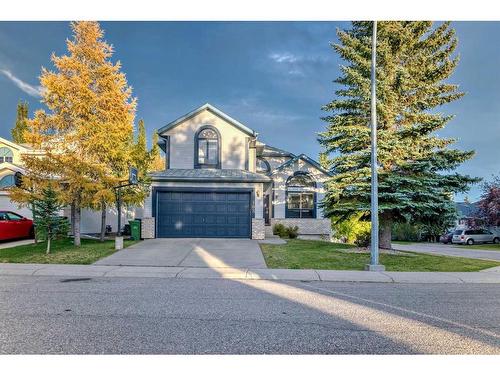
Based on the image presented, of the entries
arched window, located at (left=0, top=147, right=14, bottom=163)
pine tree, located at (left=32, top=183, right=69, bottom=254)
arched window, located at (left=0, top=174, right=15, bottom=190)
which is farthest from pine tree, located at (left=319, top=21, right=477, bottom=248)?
arched window, located at (left=0, top=147, right=14, bottom=163)

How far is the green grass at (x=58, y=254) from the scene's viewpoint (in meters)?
11.8

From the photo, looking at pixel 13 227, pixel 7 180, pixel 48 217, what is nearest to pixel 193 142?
pixel 48 217

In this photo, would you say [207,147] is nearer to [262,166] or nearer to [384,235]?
[262,166]

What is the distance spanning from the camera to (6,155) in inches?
1031

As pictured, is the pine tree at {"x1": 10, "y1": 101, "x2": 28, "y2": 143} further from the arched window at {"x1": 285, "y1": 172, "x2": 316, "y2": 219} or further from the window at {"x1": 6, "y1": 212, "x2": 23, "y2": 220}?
the arched window at {"x1": 285, "y1": 172, "x2": 316, "y2": 219}

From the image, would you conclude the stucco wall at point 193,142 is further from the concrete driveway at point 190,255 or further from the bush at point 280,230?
the concrete driveway at point 190,255

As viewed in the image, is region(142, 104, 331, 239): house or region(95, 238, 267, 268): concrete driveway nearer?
region(95, 238, 267, 268): concrete driveway

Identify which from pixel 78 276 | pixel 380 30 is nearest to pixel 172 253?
pixel 78 276

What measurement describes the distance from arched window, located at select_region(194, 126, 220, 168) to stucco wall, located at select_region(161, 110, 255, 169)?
0.88 feet

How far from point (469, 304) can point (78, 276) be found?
10190 millimetres

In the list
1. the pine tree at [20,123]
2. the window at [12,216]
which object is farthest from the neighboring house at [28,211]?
the pine tree at [20,123]

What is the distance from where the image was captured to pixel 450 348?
4.22m

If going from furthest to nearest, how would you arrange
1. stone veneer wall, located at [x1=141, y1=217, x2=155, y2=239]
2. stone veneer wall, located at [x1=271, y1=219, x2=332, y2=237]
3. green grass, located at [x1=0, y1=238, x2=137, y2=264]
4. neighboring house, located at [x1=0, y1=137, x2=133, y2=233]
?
stone veneer wall, located at [x1=271, y1=219, x2=332, y2=237] < neighboring house, located at [x1=0, y1=137, x2=133, y2=233] < stone veneer wall, located at [x1=141, y1=217, x2=155, y2=239] < green grass, located at [x1=0, y1=238, x2=137, y2=264]

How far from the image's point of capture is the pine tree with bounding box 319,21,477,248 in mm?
14352
